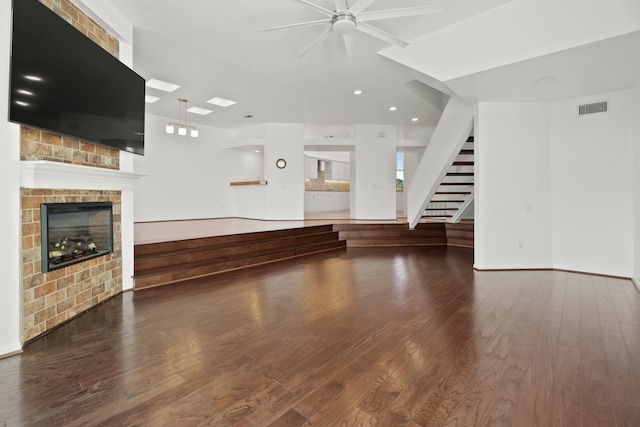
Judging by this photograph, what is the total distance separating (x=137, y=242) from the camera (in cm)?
431

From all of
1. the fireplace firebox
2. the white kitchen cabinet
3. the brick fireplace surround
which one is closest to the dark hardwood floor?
the brick fireplace surround

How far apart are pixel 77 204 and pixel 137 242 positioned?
1.68m

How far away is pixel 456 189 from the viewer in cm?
638

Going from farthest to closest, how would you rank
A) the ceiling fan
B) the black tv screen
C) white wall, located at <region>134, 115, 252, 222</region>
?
white wall, located at <region>134, 115, 252, 222</region> < the ceiling fan < the black tv screen

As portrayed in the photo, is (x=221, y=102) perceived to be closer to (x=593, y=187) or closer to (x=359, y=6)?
(x=359, y=6)

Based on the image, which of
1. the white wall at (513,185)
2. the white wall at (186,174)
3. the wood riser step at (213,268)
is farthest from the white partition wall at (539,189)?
the white wall at (186,174)

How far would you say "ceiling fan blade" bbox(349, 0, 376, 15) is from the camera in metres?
2.69

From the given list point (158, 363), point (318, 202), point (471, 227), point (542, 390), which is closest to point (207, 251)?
point (158, 363)

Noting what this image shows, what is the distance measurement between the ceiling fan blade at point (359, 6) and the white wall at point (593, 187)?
3621 millimetres

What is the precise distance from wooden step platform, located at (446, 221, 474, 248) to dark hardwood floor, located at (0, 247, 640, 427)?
10.5 feet

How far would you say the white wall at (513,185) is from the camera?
454 centimetres

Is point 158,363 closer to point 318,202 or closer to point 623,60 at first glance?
point 623,60

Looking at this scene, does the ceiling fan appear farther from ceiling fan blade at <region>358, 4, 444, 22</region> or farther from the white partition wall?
the white partition wall

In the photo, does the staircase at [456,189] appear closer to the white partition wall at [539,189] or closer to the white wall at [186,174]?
the white partition wall at [539,189]
